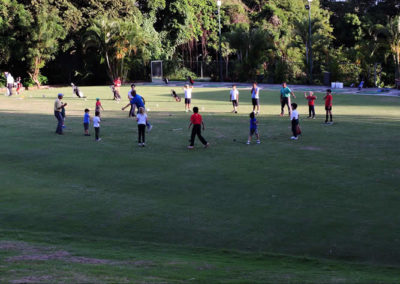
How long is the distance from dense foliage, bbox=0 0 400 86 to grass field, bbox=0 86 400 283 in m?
29.6

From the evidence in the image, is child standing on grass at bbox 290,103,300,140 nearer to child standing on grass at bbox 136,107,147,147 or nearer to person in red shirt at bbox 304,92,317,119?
person in red shirt at bbox 304,92,317,119

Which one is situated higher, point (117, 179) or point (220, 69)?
point (220, 69)

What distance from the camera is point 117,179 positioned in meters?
15.5

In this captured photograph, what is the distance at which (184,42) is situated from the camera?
66.6 meters

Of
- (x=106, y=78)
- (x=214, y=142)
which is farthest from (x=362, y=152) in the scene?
(x=106, y=78)

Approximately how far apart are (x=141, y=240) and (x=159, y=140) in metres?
10.9

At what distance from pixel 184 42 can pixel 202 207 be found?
55.4 metres

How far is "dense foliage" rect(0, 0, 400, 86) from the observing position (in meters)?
51.8

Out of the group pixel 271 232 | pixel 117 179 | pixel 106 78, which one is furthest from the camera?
pixel 106 78

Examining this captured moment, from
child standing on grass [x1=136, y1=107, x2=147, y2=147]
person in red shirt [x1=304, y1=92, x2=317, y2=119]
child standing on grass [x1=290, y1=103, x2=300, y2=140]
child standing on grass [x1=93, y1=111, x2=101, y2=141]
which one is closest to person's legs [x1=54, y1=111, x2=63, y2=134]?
child standing on grass [x1=93, y1=111, x2=101, y2=141]

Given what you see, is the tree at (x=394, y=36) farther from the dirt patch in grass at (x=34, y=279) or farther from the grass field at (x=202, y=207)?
the dirt patch in grass at (x=34, y=279)

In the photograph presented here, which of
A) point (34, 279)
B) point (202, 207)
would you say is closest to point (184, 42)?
point (202, 207)

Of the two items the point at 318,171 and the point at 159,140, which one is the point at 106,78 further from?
the point at 318,171

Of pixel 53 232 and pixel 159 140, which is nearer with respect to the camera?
pixel 53 232
